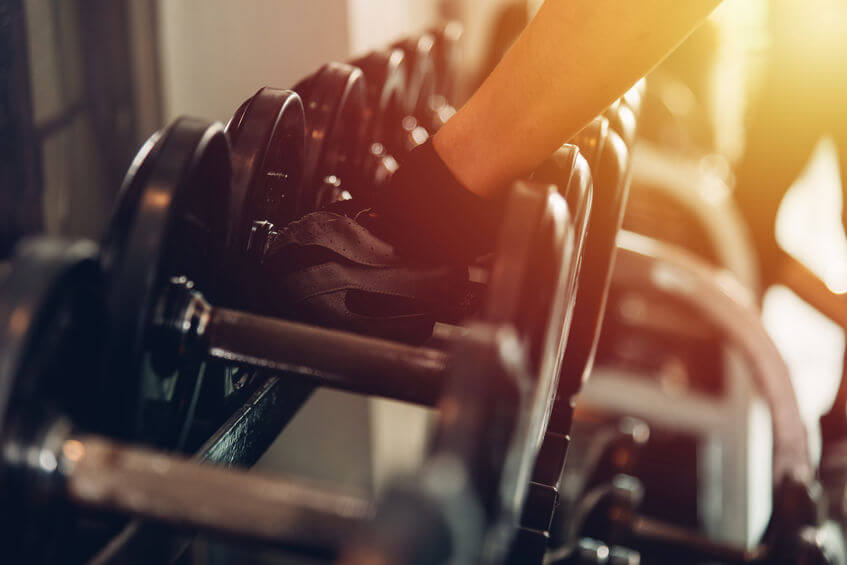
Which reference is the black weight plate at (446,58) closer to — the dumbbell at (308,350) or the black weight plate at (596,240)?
the black weight plate at (596,240)

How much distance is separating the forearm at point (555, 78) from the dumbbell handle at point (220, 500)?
0.33 metres

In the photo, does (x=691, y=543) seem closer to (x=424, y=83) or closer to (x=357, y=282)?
(x=357, y=282)

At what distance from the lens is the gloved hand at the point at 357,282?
0.62m

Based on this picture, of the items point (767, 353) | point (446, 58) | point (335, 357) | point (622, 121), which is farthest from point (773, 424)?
point (446, 58)

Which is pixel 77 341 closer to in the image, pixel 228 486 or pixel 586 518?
pixel 228 486

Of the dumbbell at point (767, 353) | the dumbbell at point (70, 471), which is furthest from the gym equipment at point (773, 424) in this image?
the dumbbell at point (70, 471)

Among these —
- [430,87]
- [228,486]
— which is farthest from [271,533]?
[430,87]

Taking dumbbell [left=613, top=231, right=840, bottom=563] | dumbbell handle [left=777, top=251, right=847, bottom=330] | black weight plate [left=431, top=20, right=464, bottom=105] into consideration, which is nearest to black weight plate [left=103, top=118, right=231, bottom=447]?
dumbbell [left=613, top=231, right=840, bottom=563]

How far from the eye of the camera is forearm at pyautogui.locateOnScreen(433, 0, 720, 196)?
551 mm

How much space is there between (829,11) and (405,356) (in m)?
1.73

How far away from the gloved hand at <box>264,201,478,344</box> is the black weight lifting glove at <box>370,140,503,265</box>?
1 centimetres

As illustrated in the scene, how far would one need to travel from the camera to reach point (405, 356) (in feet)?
1.75

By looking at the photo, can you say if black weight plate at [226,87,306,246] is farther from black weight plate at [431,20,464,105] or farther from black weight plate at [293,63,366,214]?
black weight plate at [431,20,464,105]

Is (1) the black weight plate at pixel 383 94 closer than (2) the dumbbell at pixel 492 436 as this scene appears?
No
